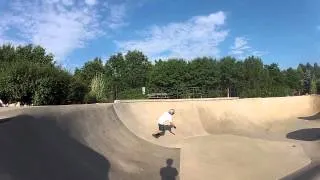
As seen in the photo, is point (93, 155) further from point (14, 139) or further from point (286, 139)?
point (286, 139)

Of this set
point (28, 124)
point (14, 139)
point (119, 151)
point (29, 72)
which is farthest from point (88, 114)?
point (29, 72)

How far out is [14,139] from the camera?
898 centimetres

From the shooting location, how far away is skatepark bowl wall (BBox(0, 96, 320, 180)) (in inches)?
363

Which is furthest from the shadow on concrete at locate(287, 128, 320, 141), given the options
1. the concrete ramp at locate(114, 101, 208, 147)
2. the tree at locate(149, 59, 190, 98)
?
the tree at locate(149, 59, 190, 98)

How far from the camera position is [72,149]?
35.7 feet

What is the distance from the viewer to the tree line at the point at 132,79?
24.7 m

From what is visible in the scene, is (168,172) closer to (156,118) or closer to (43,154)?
(43,154)

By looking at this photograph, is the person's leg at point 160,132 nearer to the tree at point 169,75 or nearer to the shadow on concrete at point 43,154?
the shadow on concrete at point 43,154

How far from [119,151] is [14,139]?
4.65m

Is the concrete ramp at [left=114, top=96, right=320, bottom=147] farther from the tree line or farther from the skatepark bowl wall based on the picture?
the tree line

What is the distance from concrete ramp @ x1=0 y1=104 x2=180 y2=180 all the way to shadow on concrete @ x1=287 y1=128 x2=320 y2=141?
567 centimetres

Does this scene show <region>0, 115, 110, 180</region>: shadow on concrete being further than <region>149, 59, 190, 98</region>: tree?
No

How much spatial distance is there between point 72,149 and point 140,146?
4870mm

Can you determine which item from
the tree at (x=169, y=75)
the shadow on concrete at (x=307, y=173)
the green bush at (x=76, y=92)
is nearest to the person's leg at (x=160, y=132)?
the shadow on concrete at (x=307, y=173)
